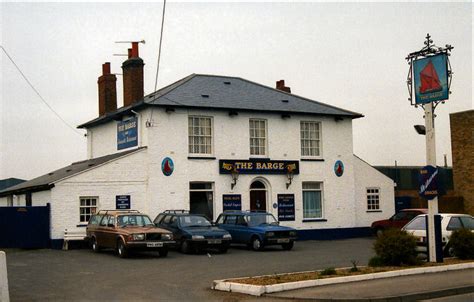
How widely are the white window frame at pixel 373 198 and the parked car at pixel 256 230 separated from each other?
10671mm

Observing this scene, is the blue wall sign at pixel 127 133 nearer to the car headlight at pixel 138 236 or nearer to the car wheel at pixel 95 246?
the car wheel at pixel 95 246

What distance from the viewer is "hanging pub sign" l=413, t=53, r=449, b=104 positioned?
1919 centimetres

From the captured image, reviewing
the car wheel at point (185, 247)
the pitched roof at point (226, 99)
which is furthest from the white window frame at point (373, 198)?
the car wheel at point (185, 247)

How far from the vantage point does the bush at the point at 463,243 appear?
66.2 feet

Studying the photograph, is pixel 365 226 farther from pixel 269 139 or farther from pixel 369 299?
pixel 369 299

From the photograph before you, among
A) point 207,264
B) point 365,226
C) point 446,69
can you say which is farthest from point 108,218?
point 365,226

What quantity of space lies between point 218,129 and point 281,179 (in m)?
4.41

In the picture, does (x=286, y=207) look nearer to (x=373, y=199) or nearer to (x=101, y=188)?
(x=373, y=199)

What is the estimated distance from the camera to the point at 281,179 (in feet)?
112

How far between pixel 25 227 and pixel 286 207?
1319 centimetres

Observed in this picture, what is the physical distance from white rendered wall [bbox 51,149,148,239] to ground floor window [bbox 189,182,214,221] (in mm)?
2655

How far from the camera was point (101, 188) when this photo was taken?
2947 centimetres

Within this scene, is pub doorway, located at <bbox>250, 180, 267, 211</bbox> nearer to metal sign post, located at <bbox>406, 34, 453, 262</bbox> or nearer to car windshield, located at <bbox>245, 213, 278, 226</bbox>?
car windshield, located at <bbox>245, 213, 278, 226</bbox>

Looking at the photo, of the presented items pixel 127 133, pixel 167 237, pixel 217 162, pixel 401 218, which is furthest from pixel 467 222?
pixel 127 133
